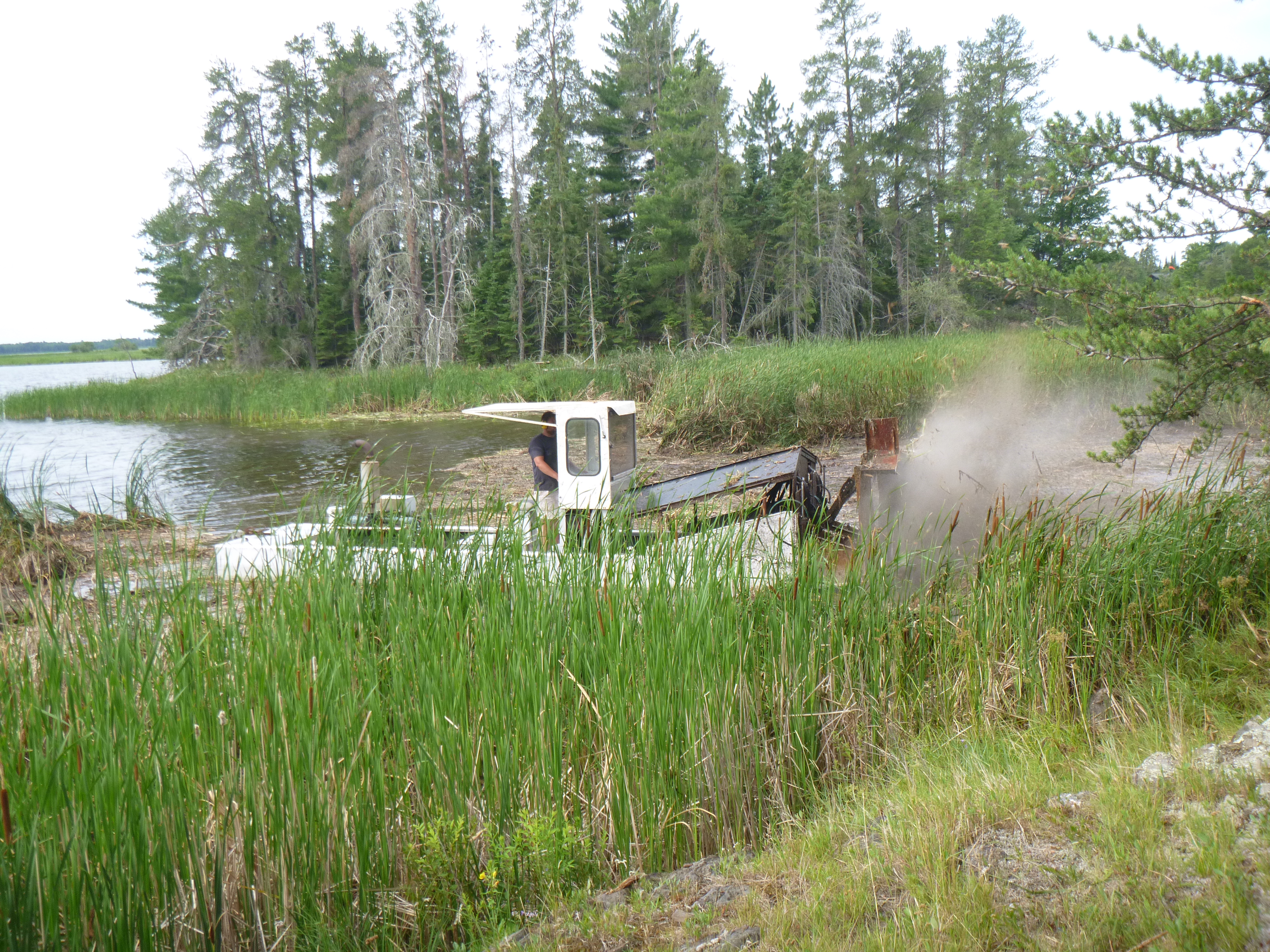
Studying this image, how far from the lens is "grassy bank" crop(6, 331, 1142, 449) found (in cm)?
1555

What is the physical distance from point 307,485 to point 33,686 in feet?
37.9

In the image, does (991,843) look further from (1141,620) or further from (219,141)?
(219,141)

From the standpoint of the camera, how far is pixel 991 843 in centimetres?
242

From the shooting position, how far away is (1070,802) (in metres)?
2.56

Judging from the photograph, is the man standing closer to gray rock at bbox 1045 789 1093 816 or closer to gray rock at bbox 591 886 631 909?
gray rock at bbox 591 886 631 909

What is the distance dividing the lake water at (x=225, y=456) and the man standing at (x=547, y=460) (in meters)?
2.06

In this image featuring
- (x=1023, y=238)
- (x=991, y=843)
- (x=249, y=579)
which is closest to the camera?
(x=991, y=843)

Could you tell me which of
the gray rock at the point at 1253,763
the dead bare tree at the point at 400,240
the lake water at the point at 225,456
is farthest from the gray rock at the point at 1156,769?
the dead bare tree at the point at 400,240

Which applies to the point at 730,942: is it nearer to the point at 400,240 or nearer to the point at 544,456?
the point at 544,456

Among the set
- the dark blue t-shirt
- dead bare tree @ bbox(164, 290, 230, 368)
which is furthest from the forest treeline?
the dark blue t-shirt

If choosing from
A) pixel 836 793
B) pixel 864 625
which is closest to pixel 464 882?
pixel 836 793

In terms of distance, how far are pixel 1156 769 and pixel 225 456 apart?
17889 mm

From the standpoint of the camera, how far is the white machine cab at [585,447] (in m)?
6.42

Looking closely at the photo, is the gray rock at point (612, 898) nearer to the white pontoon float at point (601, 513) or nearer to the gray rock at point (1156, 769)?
the white pontoon float at point (601, 513)
